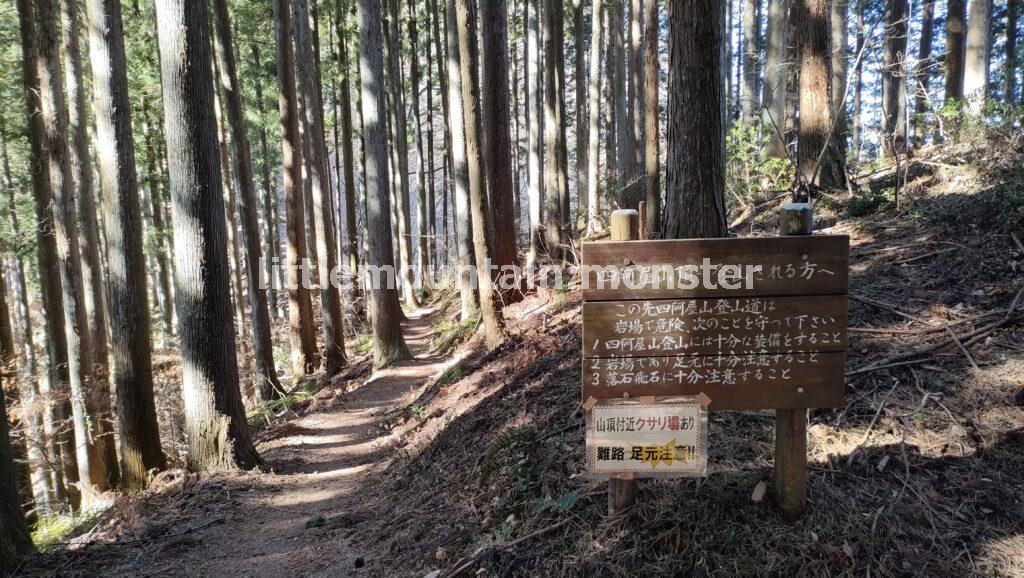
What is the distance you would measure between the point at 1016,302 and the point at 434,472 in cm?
533

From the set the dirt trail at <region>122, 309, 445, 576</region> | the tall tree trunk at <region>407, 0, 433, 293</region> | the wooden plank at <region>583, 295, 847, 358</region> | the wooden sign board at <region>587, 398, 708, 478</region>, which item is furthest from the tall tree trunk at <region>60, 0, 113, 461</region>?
the wooden plank at <region>583, 295, 847, 358</region>

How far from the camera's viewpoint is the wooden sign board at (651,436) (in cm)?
310

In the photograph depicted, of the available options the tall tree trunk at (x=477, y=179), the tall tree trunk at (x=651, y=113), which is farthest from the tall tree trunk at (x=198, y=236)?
the tall tree trunk at (x=651, y=113)

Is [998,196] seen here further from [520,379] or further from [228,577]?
[228,577]

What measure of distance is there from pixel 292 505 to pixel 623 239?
195 inches

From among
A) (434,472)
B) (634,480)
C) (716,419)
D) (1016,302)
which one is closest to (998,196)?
(1016,302)

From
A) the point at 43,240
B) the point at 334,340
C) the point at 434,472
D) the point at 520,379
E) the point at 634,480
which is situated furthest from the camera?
the point at 334,340

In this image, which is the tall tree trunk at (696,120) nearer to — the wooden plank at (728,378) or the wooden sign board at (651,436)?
the wooden plank at (728,378)

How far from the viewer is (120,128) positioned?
737 cm

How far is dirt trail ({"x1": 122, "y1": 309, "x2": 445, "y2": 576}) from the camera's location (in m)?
4.78

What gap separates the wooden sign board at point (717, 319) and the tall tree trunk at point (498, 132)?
6410mm

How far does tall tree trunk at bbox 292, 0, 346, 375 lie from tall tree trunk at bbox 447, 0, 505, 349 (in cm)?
422

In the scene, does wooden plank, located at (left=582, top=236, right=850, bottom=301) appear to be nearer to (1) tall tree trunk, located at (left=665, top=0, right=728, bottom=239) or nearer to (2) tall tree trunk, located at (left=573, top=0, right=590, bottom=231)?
(1) tall tree trunk, located at (left=665, top=0, right=728, bottom=239)

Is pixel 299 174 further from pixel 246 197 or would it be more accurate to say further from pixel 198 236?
pixel 198 236
